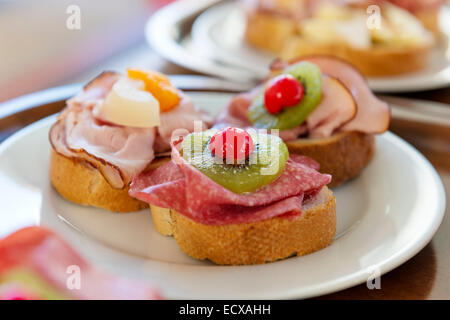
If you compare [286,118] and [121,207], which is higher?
[286,118]

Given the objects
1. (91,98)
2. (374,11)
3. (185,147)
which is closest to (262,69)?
(374,11)

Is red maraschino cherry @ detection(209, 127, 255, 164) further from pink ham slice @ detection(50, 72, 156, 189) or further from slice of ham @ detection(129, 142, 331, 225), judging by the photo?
pink ham slice @ detection(50, 72, 156, 189)

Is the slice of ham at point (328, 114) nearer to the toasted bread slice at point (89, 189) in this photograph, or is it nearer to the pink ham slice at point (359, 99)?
the pink ham slice at point (359, 99)

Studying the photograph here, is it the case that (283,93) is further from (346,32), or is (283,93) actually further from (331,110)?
(346,32)

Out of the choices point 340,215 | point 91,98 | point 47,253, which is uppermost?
point 91,98

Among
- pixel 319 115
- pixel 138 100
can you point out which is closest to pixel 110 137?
pixel 138 100

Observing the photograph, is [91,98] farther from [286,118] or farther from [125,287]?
[125,287]
